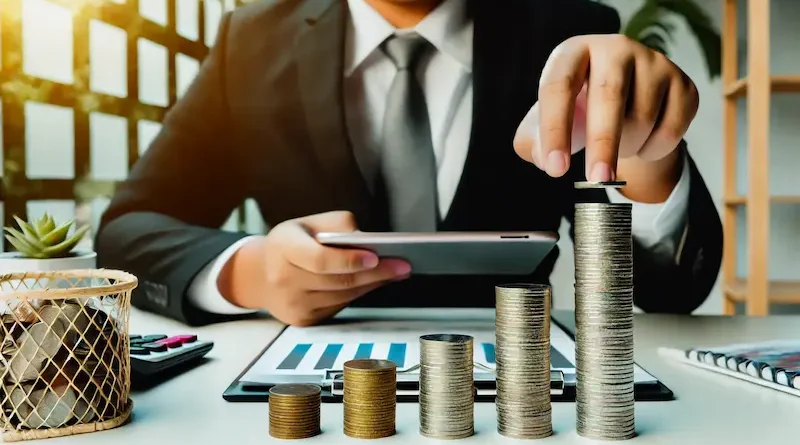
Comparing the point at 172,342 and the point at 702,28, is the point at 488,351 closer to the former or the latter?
the point at 172,342

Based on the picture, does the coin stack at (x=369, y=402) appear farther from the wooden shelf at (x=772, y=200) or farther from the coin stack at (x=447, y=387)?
the wooden shelf at (x=772, y=200)

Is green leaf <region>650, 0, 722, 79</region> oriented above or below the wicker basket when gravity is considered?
above

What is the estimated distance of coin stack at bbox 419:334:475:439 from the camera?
61 centimetres

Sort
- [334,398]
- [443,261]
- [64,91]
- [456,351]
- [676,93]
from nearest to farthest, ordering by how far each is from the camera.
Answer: [456,351] < [334,398] < [676,93] < [443,261] < [64,91]

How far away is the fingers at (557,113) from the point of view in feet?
2.38

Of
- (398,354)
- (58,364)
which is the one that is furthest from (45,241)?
(398,354)

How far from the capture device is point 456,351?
610 mm

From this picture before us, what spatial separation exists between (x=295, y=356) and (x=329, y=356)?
0.04m

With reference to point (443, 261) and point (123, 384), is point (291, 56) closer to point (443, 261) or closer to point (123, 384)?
point (443, 261)

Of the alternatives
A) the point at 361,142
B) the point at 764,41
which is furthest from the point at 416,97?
the point at 764,41

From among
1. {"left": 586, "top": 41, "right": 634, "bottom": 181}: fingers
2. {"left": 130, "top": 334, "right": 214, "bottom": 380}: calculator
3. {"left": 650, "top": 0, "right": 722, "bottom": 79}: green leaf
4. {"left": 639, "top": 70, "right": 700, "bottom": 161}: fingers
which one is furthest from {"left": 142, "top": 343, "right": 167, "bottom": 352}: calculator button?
{"left": 650, "top": 0, "right": 722, "bottom": 79}: green leaf

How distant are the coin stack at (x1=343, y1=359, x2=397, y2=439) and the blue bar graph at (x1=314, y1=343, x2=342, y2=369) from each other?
0.21 meters

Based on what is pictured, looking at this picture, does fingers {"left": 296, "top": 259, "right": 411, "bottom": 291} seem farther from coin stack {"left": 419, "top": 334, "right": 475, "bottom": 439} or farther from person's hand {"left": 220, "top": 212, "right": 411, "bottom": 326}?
coin stack {"left": 419, "top": 334, "right": 475, "bottom": 439}

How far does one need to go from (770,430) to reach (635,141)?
1.22ft
